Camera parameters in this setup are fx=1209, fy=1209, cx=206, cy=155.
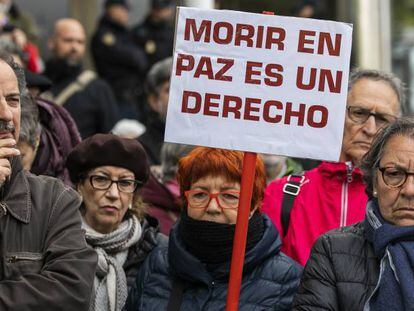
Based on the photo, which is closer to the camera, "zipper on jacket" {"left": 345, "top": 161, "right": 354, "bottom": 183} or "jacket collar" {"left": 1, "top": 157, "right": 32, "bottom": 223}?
"jacket collar" {"left": 1, "top": 157, "right": 32, "bottom": 223}

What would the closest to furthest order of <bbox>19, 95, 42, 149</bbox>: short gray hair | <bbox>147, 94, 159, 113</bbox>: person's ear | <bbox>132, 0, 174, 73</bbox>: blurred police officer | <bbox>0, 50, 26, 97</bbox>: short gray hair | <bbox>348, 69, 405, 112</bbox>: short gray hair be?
1. <bbox>0, 50, 26, 97</bbox>: short gray hair
2. <bbox>19, 95, 42, 149</bbox>: short gray hair
3. <bbox>348, 69, 405, 112</bbox>: short gray hair
4. <bbox>147, 94, 159, 113</bbox>: person's ear
5. <bbox>132, 0, 174, 73</bbox>: blurred police officer

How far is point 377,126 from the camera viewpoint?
5.96 m

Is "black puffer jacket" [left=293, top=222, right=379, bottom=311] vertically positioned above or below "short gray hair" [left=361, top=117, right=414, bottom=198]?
below

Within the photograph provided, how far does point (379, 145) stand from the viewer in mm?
4984

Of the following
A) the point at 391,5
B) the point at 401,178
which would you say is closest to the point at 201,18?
the point at 401,178

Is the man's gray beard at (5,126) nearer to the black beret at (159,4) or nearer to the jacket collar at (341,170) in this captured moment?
the jacket collar at (341,170)

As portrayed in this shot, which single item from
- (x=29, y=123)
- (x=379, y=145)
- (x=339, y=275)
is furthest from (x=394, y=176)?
(x=29, y=123)

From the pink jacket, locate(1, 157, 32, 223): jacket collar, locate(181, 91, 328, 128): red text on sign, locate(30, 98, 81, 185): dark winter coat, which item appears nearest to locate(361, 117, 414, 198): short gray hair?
locate(181, 91, 328, 128): red text on sign

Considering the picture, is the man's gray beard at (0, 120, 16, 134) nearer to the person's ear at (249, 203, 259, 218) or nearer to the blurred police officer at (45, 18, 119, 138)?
the person's ear at (249, 203, 259, 218)

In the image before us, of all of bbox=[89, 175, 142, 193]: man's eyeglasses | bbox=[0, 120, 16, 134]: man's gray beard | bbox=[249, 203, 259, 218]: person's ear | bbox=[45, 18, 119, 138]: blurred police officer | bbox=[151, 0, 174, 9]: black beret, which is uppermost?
bbox=[151, 0, 174, 9]: black beret

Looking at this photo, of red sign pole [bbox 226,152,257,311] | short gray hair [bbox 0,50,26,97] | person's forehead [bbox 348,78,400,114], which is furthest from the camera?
person's forehead [bbox 348,78,400,114]

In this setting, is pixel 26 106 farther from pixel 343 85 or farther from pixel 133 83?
pixel 133 83

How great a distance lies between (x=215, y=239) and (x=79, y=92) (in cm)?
454

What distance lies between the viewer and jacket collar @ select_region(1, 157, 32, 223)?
4.50 m
